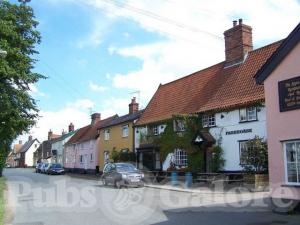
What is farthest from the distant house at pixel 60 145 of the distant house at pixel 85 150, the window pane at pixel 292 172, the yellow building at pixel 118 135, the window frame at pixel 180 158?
the window pane at pixel 292 172

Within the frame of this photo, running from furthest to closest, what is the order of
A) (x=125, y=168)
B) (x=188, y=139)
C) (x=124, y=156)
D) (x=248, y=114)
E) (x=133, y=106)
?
(x=133, y=106) < (x=124, y=156) < (x=188, y=139) < (x=125, y=168) < (x=248, y=114)

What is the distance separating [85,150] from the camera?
194 feet

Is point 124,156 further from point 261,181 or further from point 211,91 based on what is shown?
point 261,181

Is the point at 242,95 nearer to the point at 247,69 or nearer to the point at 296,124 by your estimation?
the point at 247,69

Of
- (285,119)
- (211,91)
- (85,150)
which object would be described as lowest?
(285,119)

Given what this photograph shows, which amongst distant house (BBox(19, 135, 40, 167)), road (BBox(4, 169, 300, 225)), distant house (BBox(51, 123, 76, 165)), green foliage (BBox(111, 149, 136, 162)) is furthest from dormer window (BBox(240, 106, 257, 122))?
distant house (BBox(19, 135, 40, 167))

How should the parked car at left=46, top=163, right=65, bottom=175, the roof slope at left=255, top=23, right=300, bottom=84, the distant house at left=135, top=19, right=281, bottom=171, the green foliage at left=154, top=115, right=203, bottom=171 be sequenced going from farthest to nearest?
1. the parked car at left=46, top=163, right=65, bottom=175
2. the green foliage at left=154, top=115, right=203, bottom=171
3. the distant house at left=135, top=19, right=281, bottom=171
4. the roof slope at left=255, top=23, right=300, bottom=84

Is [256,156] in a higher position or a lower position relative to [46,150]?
lower

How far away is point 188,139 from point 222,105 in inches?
150

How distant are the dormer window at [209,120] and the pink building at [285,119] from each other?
12.6 meters

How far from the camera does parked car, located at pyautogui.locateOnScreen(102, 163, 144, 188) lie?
27.2 meters

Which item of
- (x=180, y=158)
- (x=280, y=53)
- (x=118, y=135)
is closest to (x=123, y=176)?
(x=180, y=158)

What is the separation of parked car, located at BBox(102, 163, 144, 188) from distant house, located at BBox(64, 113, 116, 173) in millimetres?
24001

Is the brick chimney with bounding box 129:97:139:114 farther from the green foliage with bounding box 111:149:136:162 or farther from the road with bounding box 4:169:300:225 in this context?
the road with bounding box 4:169:300:225
